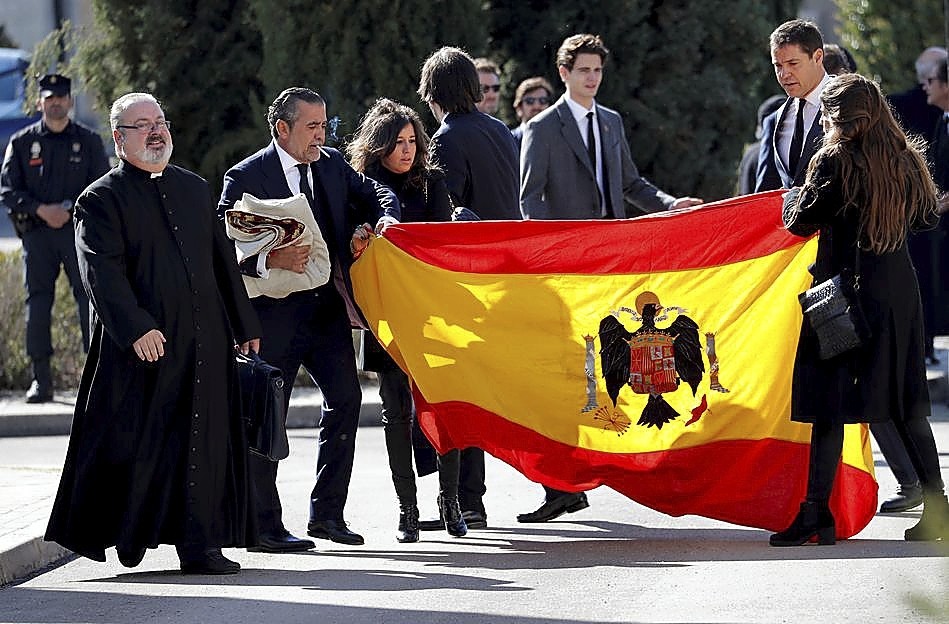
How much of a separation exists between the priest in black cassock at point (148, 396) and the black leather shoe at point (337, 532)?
2.67ft

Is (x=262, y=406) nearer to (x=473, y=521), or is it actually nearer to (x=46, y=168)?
(x=473, y=521)

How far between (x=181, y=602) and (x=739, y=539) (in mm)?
2563

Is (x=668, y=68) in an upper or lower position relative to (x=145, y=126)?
upper

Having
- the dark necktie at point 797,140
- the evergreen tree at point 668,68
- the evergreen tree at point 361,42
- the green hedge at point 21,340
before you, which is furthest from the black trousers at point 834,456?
the evergreen tree at point 668,68

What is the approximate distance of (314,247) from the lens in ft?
27.3

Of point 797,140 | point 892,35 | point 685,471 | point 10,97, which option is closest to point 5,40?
point 10,97

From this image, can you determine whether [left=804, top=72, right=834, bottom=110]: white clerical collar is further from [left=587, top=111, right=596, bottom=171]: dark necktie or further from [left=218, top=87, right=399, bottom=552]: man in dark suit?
[left=218, top=87, right=399, bottom=552]: man in dark suit

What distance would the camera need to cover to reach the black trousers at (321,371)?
333 inches

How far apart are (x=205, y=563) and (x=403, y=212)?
206cm

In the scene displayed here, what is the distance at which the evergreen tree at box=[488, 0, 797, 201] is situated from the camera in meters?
18.1

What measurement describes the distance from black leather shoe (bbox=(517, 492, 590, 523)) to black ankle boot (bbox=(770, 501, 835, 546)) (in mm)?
1523

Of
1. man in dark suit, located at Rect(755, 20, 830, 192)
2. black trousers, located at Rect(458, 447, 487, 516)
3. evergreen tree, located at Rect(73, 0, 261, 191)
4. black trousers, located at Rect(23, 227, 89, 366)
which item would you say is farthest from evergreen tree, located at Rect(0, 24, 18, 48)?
man in dark suit, located at Rect(755, 20, 830, 192)

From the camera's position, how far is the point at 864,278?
7.88m

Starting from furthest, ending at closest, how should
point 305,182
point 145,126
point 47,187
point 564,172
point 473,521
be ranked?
1. point 47,187
2. point 564,172
3. point 473,521
4. point 305,182
5. point 145,126
